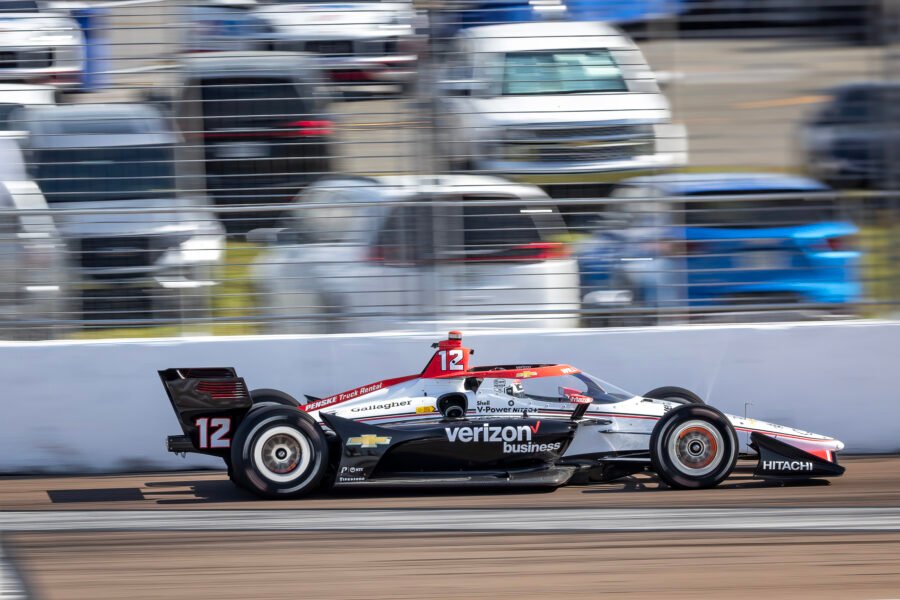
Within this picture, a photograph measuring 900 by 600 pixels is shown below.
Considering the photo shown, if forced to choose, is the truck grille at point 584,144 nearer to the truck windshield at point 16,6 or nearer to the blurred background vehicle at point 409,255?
the blurred background vehicle at point 409,255

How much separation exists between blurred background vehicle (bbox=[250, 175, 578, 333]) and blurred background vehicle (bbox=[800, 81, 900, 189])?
73.9 inches

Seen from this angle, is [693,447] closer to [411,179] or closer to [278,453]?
[278,453]

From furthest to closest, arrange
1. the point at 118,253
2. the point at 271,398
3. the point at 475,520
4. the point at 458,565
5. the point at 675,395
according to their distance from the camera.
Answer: the point at 118,253
the point at 675,395
the point at 271,398
the point at 475,520
the point at 458,565

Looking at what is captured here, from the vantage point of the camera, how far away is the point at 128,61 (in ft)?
27.1

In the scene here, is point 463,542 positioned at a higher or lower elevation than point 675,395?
lower

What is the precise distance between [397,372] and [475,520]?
197 cm

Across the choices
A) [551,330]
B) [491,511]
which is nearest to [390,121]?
[551,330]

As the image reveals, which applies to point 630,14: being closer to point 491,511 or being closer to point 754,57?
point 754,57

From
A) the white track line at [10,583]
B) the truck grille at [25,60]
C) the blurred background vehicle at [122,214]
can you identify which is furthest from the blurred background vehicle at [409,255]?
the white track line at [10,583]

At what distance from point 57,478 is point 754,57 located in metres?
5.45

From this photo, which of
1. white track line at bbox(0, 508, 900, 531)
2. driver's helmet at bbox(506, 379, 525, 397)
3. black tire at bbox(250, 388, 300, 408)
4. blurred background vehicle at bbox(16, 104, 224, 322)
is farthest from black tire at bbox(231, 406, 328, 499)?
blurred background vehicle at bbox(16, 104, 224, 322)

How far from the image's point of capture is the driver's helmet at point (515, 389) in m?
7.06

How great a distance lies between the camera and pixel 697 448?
689 centimetres

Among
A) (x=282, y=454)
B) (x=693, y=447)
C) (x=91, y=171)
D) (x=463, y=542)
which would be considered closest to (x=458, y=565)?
(x=463, y=542)
